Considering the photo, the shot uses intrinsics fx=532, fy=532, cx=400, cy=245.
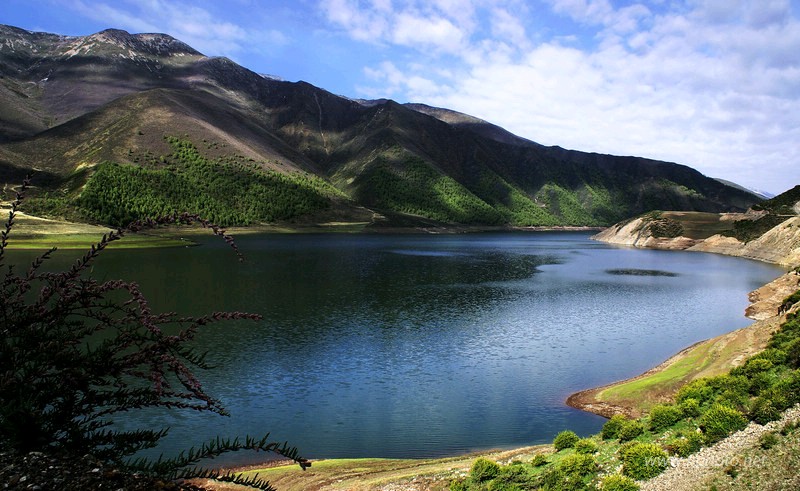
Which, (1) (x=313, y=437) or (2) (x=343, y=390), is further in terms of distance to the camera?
(2) (x=343, y=390)

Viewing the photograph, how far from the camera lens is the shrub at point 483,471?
2031 centimetres

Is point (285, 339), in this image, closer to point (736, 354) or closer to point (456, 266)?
point (736, 354)

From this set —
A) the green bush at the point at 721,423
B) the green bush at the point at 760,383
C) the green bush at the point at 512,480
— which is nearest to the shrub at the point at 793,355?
the green bush at the point at 760,383

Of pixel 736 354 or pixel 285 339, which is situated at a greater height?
pixel 736 354

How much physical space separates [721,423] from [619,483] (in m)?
5.22

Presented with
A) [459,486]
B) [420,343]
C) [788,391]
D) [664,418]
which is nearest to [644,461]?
[664,418]

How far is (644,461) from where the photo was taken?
18047 millimetres

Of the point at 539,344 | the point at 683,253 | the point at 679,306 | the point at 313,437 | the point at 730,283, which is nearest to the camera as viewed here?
the point at 313,437

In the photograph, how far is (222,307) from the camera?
67.6 m

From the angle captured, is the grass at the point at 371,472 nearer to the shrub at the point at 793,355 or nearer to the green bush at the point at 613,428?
the green bush at the point at 613,428

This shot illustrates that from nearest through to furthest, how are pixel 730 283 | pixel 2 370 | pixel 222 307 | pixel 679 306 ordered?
pixel 2 370, pixel 222 307, pixel 679 306, pixel 730 283

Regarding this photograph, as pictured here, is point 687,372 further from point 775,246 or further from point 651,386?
point 775,246

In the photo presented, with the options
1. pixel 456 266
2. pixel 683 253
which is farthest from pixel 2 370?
pixel 683 253

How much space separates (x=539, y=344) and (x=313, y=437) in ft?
95.7
